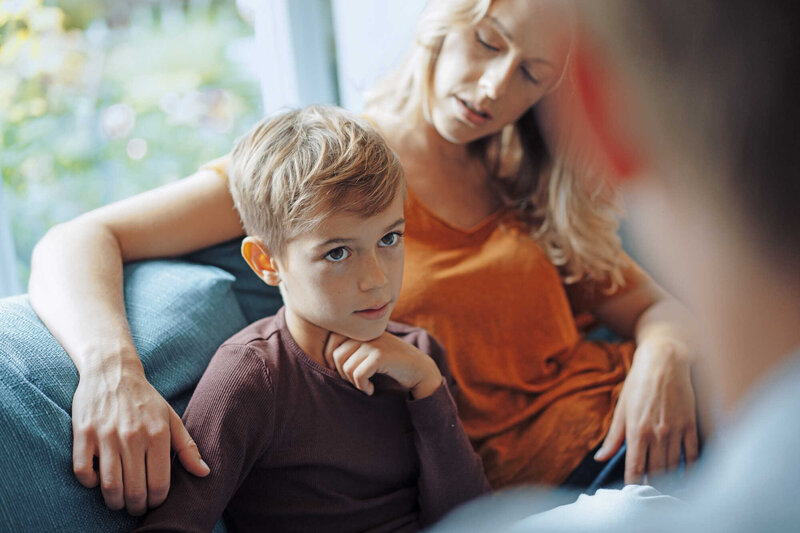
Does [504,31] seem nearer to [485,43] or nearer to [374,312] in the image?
[485,43]

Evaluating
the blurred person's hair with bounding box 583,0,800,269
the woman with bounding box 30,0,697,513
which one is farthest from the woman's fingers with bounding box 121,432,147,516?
the blurred person's hair with bounding box 583,0,800,269

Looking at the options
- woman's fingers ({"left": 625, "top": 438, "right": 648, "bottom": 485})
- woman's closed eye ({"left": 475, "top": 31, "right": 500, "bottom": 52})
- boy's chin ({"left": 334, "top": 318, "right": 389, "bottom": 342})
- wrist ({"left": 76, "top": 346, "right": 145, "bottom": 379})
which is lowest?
woman's fingers ({"left": 625, "top": 438, "right": 648, "bottom": 485})

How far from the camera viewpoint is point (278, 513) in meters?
0.90

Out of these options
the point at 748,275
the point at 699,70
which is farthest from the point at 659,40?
the point at 748,275

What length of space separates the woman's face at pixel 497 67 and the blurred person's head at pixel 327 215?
0.30 metres

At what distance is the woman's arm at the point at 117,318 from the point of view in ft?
2.51

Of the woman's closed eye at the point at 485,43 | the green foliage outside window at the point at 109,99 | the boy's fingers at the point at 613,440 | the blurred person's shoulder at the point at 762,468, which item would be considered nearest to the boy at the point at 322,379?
the boy's fingers at the point at 613,440

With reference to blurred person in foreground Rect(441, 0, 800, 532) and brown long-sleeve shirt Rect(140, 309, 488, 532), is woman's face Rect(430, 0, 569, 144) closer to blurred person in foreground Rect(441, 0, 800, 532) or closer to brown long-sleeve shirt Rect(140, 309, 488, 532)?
brown long-sleeve shirt Rect(140, 309, 488, 532)

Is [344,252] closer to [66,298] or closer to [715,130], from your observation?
[66,298]

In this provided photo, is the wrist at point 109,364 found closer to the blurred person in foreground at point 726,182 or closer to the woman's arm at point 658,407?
the blurred person in foreground at point 726,182

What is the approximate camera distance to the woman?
1.05 metres

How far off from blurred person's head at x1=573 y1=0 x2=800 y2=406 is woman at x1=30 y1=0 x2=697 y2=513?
0.67 meters

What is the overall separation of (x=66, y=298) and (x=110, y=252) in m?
0.11

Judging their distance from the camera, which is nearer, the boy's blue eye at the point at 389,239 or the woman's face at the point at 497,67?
the boy's blue eye at the point at 389,239
